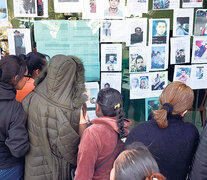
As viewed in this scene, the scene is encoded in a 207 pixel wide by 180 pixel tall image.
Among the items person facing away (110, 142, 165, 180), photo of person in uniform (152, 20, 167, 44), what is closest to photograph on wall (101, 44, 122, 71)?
photo of person in uniform (152, 20, 167, 44)

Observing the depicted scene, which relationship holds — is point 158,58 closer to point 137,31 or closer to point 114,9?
point 137,31

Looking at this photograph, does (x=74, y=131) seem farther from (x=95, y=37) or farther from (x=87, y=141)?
(x=95, y=37)

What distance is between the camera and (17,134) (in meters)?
1.60

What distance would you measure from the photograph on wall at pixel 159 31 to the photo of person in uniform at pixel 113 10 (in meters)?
0.42

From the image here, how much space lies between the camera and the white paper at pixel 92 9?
8.34ft

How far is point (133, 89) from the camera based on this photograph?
2.88 m

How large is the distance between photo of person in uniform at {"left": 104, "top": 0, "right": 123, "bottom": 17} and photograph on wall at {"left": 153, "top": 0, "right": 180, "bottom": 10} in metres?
0.45

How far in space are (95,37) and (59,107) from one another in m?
1.27

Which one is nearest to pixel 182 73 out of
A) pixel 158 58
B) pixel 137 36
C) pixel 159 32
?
pixel 158 58

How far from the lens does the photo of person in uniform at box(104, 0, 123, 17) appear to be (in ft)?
8.48

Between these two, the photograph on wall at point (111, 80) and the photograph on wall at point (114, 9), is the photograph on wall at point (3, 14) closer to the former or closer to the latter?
the photograph on wall at point (114, 9)

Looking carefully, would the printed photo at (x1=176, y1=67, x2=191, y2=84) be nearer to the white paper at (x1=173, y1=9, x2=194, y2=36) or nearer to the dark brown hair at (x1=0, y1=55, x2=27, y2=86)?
the white paper at (x1=173, y1=9, x2=194, y2=36)

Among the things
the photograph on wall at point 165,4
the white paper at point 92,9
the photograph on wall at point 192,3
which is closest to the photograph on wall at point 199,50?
the photograph on wall at point 192,3

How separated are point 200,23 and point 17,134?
2527 mm
